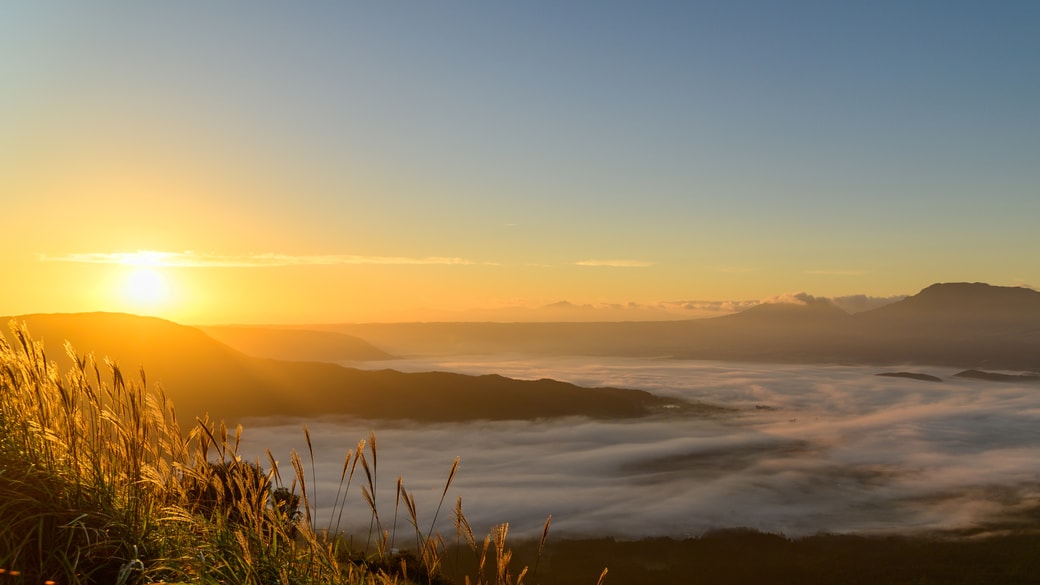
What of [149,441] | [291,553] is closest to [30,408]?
[149,441]

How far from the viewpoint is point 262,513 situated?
18.9 feet

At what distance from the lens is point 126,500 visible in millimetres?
5895

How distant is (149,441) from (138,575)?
1.25 meters

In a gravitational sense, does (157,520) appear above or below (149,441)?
below

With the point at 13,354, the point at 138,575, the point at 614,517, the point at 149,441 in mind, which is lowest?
the point at 614,517

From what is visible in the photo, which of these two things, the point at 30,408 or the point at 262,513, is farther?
the point at 30,408

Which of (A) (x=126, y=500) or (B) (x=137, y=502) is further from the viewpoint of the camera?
(A) (x=126, y=500)

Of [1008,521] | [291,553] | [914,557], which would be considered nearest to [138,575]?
[291,553]

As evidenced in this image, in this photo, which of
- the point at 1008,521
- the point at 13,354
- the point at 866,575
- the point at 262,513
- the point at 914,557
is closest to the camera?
the point at 262,513

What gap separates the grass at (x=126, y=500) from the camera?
5.14m

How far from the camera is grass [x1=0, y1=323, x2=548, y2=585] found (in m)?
5.14

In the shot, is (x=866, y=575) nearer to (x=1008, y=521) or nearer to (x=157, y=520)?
(x=1008, y=521)

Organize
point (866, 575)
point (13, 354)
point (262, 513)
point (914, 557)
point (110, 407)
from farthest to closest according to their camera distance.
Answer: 1. point (914, 557)
2. point (866, 575)
3. point (110, 407)
4. point (13, 354)
5. point (262, 513)

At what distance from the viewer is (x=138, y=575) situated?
17.1ft
